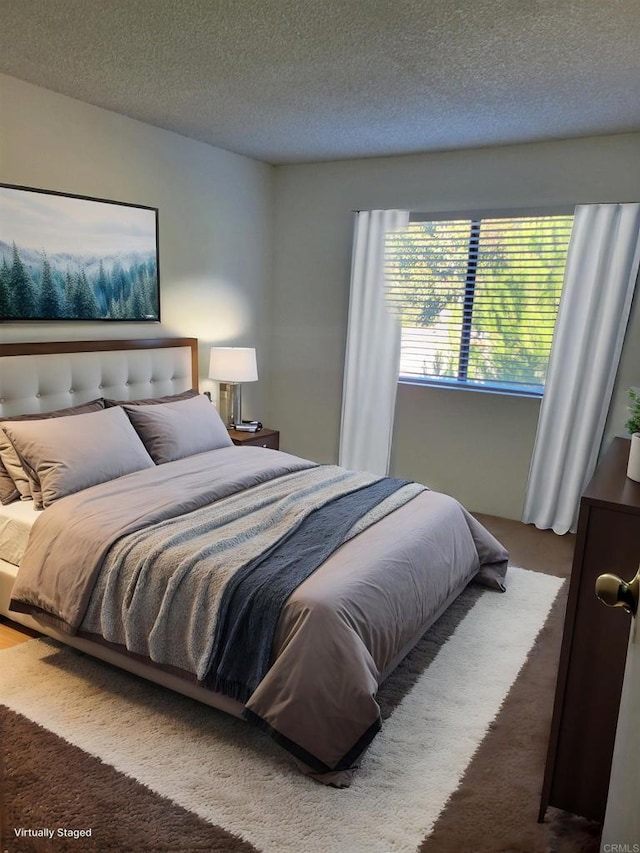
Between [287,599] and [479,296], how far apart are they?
293cm

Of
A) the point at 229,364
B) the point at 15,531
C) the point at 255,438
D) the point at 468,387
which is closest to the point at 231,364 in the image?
the point at 229,364

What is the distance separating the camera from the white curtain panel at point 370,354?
4.50 meters

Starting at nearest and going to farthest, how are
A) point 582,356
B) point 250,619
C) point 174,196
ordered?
point 250,619 < point 582,356 < point 174,196

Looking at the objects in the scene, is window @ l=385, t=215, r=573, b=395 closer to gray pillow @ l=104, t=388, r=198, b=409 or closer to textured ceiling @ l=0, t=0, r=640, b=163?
textured ceiling @ l=0, t=0, r=640, b=163

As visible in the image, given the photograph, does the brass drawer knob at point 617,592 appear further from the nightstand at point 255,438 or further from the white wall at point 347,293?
the nightstand at point 255,438

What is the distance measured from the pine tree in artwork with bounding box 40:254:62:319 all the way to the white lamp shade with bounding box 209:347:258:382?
3.84 feet

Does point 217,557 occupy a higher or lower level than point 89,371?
lower

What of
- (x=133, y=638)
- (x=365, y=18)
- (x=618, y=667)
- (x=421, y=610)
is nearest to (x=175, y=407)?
(x=133, y=638)

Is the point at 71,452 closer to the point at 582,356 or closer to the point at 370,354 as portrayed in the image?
the point at 370,354

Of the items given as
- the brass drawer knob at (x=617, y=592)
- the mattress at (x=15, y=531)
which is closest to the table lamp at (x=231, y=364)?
the mattress at (x=15, y=531)

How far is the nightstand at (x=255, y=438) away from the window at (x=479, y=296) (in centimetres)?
112

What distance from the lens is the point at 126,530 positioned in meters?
2.41

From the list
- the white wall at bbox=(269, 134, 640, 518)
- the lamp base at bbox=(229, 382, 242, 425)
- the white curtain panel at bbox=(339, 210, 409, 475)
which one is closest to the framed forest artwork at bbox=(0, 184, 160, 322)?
the lamp base at bbox=(229, 382, 242, 425)

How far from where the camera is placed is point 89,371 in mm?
3496
